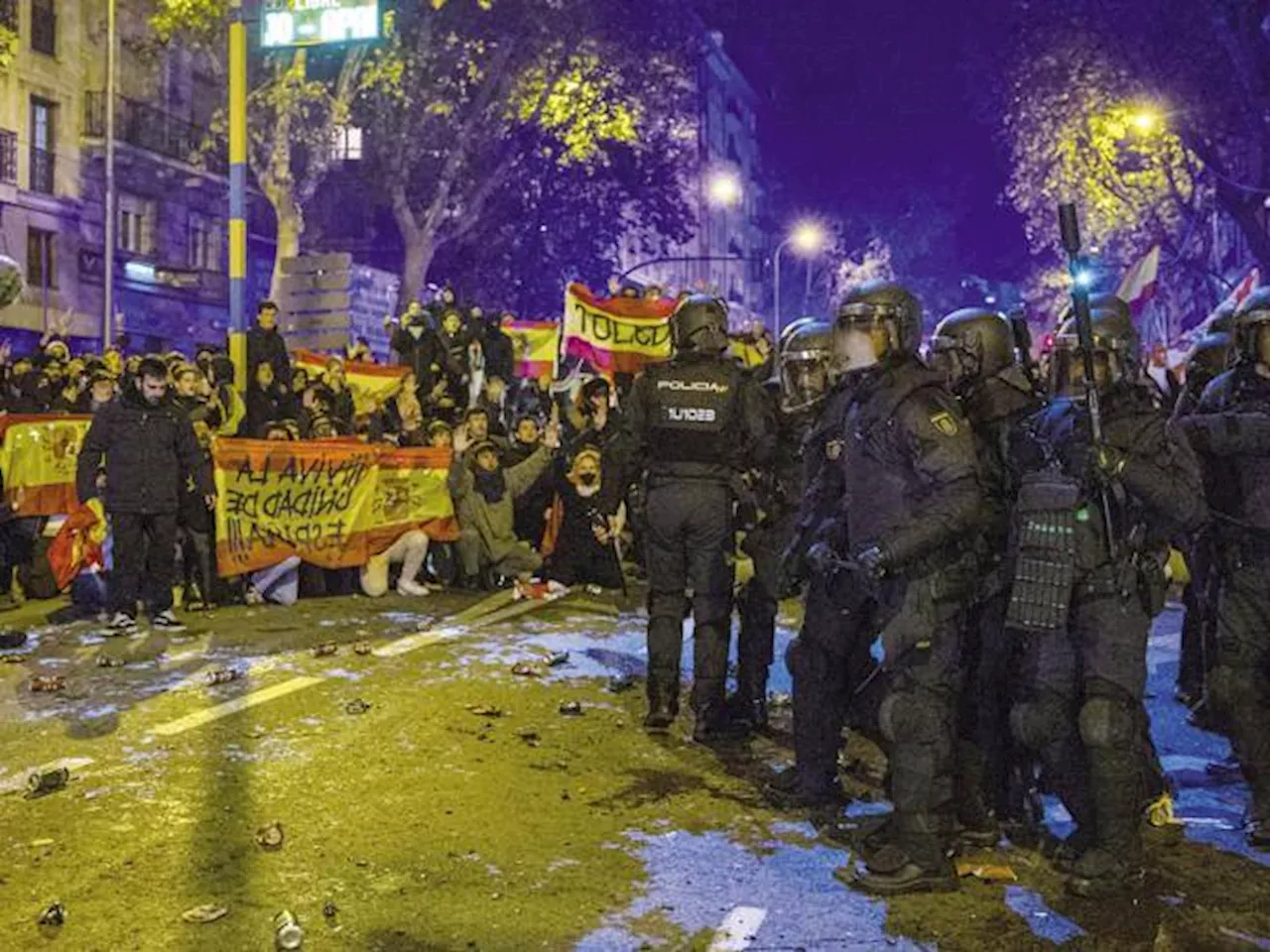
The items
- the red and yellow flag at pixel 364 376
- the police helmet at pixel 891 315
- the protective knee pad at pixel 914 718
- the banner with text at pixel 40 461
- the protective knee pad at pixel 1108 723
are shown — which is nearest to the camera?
the protective knee pad at pixel 1108 723

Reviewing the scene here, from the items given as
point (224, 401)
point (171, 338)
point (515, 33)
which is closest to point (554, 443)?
point (224, 401)

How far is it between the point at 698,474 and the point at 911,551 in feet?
7.19

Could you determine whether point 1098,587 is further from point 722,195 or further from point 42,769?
point 722,195

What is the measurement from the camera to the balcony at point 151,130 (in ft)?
116

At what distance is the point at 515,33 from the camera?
29125 millimetres

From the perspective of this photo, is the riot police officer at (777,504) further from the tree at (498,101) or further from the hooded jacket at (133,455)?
the tree at (498,101)

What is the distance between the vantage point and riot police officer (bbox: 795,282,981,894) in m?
4.61

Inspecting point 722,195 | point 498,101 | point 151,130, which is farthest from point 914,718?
point 722,195

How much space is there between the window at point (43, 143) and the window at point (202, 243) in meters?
5.44

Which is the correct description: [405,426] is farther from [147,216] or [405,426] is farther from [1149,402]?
[147,216]

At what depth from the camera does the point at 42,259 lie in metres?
33.2

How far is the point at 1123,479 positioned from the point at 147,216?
3736cm

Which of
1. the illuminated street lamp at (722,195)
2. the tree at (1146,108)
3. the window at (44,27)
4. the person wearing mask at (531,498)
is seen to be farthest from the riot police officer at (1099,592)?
the illuminated street lamp at (722,195)

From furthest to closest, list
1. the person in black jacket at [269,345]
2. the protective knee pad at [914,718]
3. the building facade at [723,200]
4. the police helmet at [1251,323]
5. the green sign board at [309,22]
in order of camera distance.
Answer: the building facade at [723,200]
the person in black jacket at [269,345]
the green sign board at [309,22]
the police helmet at [1251,323]
the protective knee pad at [914,718]
